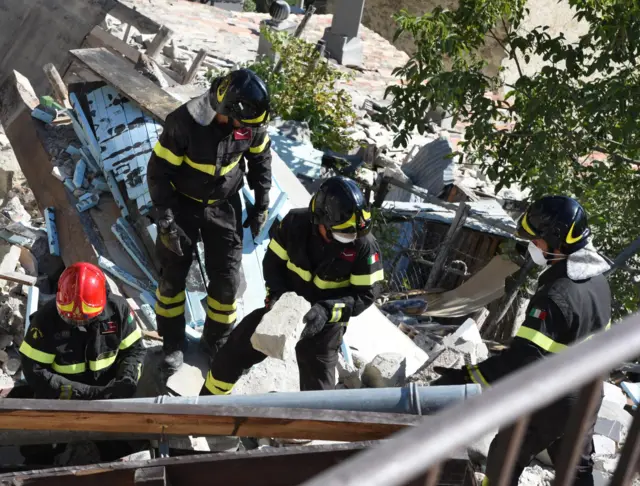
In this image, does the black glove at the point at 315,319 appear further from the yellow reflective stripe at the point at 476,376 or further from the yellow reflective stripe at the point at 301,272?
the yellow reflective stripe at the point at 476,376

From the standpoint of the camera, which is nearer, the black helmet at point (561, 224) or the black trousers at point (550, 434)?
the black trousers at point (550, 434)

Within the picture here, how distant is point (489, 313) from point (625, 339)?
622cm

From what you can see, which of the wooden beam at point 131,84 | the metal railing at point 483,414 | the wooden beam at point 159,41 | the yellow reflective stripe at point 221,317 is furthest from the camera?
the wooden beam at point 159,41

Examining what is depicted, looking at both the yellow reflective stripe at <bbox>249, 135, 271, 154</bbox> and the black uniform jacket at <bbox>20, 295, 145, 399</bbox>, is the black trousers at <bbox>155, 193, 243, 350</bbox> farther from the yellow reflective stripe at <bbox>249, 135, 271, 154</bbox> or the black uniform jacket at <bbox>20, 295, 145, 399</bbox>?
the black uniform jacket at <bbox>20, 295, 145, 399</bbox>

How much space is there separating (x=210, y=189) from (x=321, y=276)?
40.5 inches

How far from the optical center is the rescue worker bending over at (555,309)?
140 inches

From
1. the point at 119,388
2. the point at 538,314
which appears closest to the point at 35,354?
the point at 119,388

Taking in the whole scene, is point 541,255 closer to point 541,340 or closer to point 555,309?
point 555,309

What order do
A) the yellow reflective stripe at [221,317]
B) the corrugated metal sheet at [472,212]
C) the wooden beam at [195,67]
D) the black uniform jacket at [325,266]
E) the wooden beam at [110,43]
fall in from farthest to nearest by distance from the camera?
the wooden beam at [110,43] → the wooden beam at [195,67] → the corrugated metal sheet at [472,212] → the yellow reflective stripe at [221,317] → the black uniform jacket at [325,266]

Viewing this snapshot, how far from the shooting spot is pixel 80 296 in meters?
3.79

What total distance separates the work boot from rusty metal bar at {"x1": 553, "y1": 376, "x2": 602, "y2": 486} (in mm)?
3900

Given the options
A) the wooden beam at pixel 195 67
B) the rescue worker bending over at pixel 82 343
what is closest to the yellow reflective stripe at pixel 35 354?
the rescue worker bending over at pixel 82 343

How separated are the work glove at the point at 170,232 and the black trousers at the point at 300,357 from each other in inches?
26.6

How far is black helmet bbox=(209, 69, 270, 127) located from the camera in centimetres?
450
